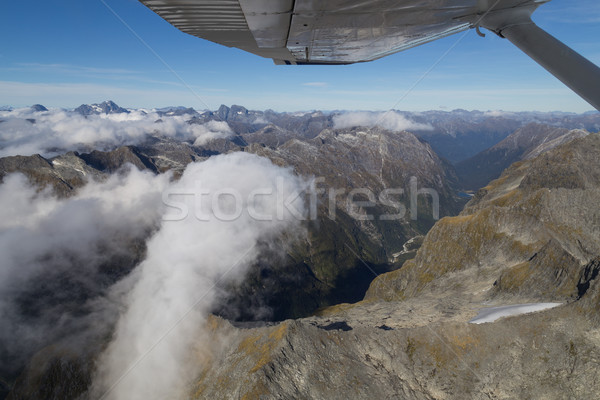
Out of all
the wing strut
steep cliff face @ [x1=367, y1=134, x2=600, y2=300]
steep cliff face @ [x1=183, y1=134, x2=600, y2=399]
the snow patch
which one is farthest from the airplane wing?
steep cliff face @ [x1=367, y1=134, x2=600, y2=300]

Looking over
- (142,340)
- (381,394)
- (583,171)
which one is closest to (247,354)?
(381,394)

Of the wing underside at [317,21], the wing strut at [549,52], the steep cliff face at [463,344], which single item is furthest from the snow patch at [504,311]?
the wing underside at [317,21]

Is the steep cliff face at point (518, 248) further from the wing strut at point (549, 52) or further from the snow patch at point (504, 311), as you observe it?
the wing strut at point (549, 52)

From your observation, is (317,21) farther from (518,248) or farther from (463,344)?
(518,248)

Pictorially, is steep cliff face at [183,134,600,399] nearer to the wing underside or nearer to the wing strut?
the wing strut

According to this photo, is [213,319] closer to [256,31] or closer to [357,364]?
[357,364]

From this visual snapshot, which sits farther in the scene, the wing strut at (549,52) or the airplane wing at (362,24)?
the wing strut at (549,52)

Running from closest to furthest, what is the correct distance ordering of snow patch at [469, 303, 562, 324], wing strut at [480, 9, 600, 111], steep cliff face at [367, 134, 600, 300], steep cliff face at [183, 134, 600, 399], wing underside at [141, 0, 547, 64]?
wing underside at [141, 0, 547, 64]
wing strut at [480, 9, 600, 111]
steep cliff face at [183, 134, 600, 399]
snow patch at [469, 303, 562, 324]
steep cliff face at [367, 134, 600, 300]
